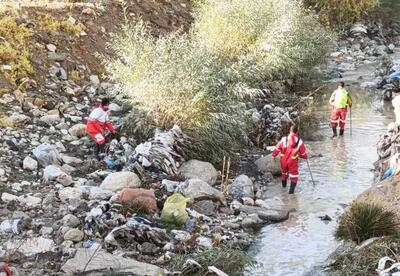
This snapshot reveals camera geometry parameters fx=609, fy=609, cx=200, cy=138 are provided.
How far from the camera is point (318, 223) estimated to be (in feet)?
32.9

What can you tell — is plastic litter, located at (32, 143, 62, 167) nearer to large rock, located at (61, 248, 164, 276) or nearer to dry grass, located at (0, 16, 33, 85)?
dry grass, located at (0, 16, 33, 85)

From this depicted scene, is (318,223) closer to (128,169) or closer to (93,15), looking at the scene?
(128,169)

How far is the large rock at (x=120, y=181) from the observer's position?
32.0 feet

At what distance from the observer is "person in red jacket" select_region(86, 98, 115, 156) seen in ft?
37.9

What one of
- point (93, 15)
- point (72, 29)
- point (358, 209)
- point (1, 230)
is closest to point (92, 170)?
point (1, 230)

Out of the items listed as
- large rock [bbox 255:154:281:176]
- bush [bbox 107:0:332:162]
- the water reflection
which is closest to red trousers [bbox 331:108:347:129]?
the water reflection

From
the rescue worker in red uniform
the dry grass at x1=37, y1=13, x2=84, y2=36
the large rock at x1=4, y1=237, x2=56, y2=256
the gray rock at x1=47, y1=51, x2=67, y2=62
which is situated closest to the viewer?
the large rock at x1=4, y1=237, x2=56, y2=256

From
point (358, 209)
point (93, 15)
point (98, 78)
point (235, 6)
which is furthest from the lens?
point (93, 15)

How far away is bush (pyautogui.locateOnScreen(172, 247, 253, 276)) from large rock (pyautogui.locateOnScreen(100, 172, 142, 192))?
242 cm

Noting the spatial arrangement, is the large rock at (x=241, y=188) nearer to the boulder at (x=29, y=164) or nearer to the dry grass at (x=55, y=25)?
the boulder at (x=29, y=164)

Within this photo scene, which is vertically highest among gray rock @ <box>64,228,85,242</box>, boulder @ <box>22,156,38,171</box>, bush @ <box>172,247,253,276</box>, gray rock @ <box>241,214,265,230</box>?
boulder @ <box>22,156,38,171</box>

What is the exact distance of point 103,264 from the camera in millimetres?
7223

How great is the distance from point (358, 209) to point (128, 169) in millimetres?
4031

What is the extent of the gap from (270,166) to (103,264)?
230 inches
